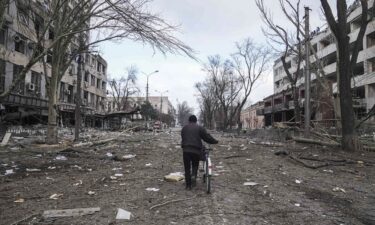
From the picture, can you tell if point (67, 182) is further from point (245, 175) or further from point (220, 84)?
point (220, 84)

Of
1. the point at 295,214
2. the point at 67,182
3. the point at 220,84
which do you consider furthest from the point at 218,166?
the point at 220,84

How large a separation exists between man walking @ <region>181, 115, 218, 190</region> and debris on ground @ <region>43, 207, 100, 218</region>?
104 inches

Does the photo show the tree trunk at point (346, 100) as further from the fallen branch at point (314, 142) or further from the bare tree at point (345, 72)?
the fallen branch at point (314, 142)

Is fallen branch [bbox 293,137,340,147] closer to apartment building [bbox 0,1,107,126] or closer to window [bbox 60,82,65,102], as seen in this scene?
apartment building [bbox 0,1,107,126]

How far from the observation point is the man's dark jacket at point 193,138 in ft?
31.0

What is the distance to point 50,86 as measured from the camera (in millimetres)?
21875

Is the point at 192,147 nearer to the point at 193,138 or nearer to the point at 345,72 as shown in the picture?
the point at 193,138

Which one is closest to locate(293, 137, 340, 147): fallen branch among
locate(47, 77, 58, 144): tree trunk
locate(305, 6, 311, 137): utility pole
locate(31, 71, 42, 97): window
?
locate(305, 6, 311, 137): utility pole

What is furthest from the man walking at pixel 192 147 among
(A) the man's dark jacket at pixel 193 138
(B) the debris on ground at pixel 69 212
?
(B) the debris on ground at pixel 69 212

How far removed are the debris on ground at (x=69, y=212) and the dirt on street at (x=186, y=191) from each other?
11 centimetres

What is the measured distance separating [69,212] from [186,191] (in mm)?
2841

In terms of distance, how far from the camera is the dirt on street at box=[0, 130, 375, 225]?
22.9ft

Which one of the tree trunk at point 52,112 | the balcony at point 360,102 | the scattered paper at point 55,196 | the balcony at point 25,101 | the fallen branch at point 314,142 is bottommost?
the scattered paper at point 55,196

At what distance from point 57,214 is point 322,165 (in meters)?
9.61
